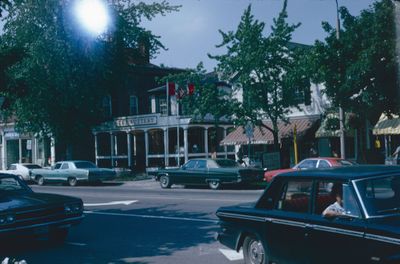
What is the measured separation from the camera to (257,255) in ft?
24.3

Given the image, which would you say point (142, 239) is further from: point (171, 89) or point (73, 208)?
point (171, 89)

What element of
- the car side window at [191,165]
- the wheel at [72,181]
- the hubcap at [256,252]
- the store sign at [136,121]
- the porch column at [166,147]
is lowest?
the hubcap at [256,252]

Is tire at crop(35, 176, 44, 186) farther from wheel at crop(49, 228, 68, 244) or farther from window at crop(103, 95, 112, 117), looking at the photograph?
wheel at crop(49, 228, 68, 244)

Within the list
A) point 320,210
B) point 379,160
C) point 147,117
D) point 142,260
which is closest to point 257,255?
point 320,210

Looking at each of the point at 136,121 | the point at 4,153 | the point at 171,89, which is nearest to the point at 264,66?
the point at 171,89

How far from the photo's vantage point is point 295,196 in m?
6.74

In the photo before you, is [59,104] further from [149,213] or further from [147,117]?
[149,213]

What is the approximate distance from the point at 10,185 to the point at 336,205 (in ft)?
25.1

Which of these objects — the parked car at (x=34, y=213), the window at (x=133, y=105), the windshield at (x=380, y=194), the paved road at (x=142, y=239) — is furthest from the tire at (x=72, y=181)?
the windshield at (x=380, y=194)

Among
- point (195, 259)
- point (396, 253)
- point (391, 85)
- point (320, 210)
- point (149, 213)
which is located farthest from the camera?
point (391, 85)

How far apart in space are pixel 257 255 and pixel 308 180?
1.56 metres

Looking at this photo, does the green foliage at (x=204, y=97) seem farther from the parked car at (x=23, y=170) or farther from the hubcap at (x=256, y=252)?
the hubcap at (x=256, y=252)

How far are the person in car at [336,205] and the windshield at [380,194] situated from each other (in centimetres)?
32

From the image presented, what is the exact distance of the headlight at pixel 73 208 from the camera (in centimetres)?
1037
